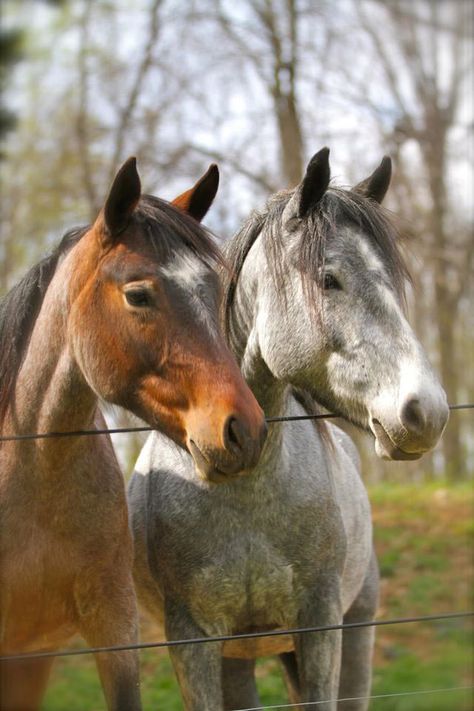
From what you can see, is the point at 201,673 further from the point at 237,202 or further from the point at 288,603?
the point at 237,202

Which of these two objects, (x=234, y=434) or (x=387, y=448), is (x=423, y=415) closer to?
(x=387, y=448)

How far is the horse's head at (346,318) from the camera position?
2604 mm

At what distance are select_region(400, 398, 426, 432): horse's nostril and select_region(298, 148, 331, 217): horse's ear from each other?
87 centimetres

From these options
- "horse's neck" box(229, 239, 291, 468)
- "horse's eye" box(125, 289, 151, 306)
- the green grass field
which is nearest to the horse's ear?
"horse's neck" box(229, 239, 291, 468)

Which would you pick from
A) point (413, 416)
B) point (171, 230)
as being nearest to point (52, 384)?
point (171, 230)

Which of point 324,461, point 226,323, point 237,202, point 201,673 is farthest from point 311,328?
point 237,202

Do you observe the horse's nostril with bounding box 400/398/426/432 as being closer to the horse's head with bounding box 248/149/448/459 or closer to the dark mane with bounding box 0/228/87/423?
the horse's head with bounding box 248/149/448/459

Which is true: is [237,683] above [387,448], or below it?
below

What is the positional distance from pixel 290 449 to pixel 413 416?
2.61 feet

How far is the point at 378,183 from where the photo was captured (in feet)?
10.8

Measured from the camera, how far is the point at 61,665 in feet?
10.0

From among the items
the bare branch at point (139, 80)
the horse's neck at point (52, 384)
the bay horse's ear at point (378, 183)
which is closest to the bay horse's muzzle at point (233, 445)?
the horse's neck at point (52, 384)

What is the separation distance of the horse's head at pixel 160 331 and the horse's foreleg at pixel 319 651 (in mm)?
821

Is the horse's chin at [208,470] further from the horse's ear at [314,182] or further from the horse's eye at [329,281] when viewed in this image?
the horse's ear at [314,182]
